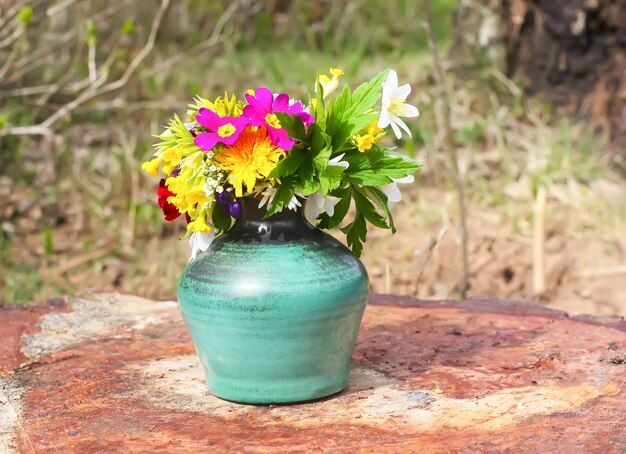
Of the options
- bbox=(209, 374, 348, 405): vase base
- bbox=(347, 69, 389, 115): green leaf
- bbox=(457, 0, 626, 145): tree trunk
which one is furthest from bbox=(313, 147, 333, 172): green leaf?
bbox=(457, 0, 626, 145): tree trunk

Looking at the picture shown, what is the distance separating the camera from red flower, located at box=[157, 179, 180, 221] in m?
2.13

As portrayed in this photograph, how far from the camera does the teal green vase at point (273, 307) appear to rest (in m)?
2.02

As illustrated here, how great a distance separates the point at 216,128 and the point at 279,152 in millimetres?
132

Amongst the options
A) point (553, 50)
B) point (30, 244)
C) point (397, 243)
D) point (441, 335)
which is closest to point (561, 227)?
point (397, 243)

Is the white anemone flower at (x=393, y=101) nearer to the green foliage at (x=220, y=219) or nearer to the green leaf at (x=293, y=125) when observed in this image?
the green leaf at (x=293, y=125)

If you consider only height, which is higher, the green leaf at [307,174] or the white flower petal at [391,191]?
the green leaf at [307,174]

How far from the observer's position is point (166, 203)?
2145 mm

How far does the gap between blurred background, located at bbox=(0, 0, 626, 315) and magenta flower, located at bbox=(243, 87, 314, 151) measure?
173cm

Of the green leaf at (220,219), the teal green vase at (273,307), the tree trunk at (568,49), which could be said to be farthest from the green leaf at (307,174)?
the tree trunk at (568,49)

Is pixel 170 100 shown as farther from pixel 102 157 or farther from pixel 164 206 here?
pixel 164 206

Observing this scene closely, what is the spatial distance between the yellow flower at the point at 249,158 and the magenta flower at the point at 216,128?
3 cm

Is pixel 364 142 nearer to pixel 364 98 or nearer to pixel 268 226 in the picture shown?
pixel 364 98

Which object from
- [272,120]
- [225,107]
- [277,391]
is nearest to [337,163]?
[272,120]

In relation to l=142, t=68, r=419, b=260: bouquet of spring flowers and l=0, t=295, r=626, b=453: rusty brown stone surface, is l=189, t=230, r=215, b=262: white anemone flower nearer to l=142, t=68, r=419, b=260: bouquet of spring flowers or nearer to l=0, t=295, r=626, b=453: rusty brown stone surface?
l=142, t=68, r=419, b=260: bouquet of spring flowers
